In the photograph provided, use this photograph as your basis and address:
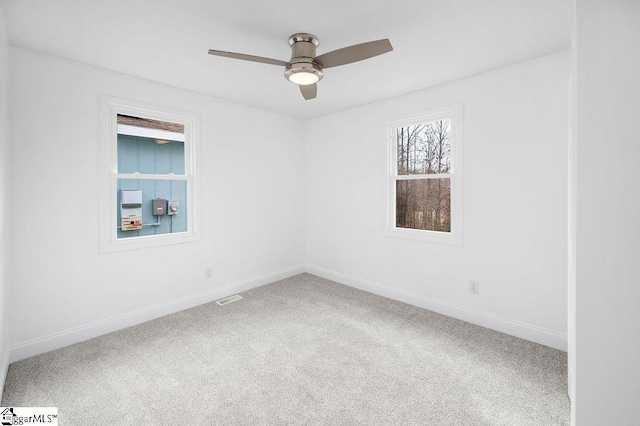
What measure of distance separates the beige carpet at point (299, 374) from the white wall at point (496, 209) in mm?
326

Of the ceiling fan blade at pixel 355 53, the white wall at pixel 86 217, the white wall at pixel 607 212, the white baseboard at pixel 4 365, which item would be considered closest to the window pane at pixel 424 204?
the ceiling fan blade at pixel 355 53

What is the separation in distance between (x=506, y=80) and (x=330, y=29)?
182cm

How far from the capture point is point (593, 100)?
1.13m

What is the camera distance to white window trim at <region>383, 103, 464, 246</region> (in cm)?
321

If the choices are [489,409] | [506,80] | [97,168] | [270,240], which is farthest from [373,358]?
[97,168]

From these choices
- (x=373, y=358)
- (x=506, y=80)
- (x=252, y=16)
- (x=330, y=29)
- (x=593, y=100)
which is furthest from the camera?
(x=506, y=80)

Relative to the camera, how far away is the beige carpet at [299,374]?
6.12ft

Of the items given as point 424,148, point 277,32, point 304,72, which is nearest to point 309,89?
point 304,72

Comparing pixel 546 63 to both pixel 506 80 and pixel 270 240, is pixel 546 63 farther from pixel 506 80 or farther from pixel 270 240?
pixel 270 240

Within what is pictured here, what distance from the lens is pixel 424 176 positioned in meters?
3.58

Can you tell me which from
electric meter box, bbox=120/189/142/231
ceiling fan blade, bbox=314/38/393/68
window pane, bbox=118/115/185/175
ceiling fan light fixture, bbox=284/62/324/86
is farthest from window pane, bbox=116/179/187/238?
ceiling fan blade, bbox=314/38/393/68

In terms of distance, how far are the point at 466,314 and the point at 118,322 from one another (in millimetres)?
3590

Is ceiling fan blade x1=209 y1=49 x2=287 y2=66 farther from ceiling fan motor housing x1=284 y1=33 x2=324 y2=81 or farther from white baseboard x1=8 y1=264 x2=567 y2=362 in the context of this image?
white baseboard x1=8 y1=264 x2=567 y2=362

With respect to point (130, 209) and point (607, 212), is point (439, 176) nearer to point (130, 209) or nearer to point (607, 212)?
point (607, 212)
